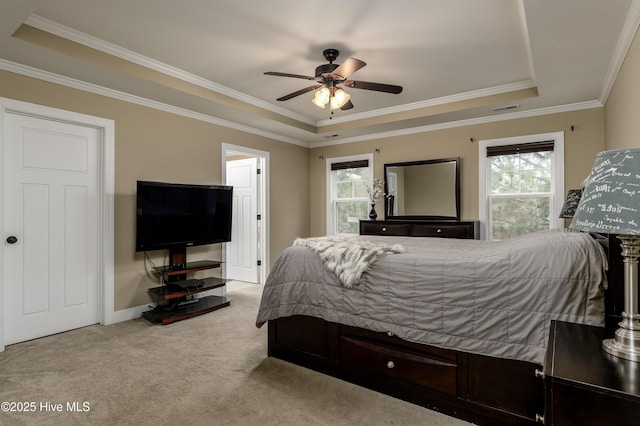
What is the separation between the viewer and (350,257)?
2279 mm

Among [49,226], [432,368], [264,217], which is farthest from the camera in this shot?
[264,217]

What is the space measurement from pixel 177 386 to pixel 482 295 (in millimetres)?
2064

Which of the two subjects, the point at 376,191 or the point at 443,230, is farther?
the point at 376,191

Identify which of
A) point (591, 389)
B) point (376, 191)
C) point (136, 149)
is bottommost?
point (591, 389)

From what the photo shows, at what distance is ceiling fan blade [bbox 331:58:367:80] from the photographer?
2.65 metres

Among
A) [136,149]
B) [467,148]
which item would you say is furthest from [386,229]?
[136,149]

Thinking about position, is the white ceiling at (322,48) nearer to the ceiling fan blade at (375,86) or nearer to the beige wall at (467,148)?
the beige wall at (467,148)

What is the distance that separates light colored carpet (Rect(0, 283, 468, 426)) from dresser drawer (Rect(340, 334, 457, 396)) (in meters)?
0.15

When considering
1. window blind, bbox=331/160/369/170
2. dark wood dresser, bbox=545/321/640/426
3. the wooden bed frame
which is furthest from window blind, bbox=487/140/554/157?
dark wood dresser, bbox=545/321/640/426

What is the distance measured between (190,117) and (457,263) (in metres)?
3.76

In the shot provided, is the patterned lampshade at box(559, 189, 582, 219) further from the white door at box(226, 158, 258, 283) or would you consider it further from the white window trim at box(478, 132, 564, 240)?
the white door at box(226, 158, 258, 283)

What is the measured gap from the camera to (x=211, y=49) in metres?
3.07

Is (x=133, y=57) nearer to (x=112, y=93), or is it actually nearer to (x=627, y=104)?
(x=112, y=93)

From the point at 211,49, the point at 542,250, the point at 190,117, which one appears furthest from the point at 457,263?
the point at 190,117
